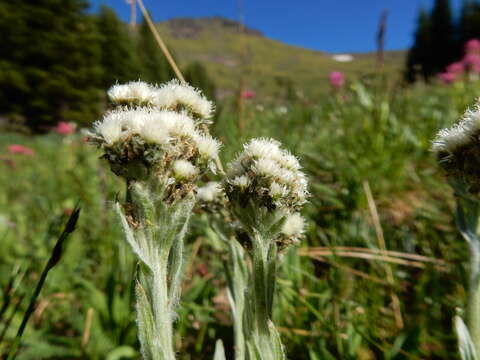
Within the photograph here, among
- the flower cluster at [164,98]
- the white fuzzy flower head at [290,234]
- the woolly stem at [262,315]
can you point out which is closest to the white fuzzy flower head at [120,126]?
the flower cluster at [164,98]

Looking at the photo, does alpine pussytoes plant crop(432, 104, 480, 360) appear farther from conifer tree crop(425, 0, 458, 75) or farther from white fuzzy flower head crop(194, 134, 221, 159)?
conifer tree crop(425, 0, 458, 75)

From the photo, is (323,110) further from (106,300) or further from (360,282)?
(106,300)

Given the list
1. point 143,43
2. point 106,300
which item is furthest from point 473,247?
point 143,43

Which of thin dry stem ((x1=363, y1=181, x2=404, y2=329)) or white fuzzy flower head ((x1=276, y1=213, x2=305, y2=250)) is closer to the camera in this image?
white fuzzy flower head ((x1=276, y1=213, x2=305, y2=250))

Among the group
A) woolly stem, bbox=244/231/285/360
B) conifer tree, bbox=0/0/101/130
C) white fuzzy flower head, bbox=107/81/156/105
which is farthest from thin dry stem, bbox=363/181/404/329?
conifer tree, bbox=0/0/101/130

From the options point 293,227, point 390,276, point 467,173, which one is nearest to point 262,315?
point 293,227
